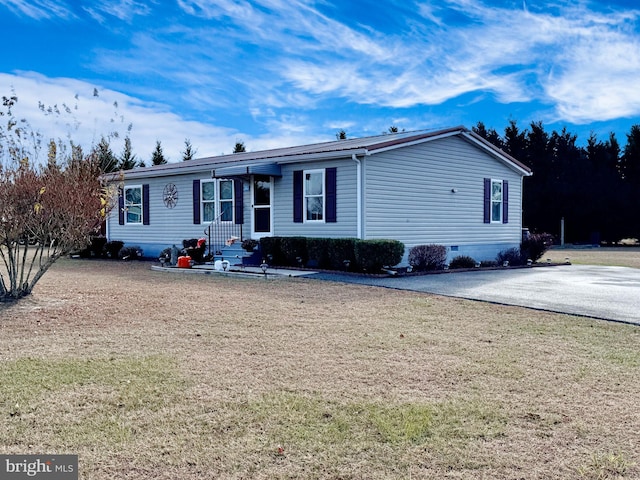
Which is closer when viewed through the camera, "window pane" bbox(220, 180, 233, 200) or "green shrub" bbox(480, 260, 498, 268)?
"green shrub" bbox(480, 260, 498, 268)

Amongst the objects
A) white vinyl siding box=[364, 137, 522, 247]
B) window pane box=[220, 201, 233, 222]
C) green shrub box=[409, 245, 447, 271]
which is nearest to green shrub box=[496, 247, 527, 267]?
white vinyl siding box=[364, 137, 522, 247]

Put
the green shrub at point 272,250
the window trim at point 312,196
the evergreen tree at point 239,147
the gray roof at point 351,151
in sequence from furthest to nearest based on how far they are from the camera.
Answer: the evergreen tree at point 239,147 → the green shrub at point 272,250 → the window trim at point 312,196 → the gray roof at point 351,151

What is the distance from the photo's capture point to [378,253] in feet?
37.7

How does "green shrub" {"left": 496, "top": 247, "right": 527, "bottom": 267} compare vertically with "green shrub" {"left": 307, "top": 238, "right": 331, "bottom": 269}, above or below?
below

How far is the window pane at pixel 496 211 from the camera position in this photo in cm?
1677

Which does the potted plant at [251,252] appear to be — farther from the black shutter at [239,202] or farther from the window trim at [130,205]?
the window trim at [130,205]

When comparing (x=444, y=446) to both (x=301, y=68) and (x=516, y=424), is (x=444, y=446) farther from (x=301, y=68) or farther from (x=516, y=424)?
(x=301, y=68)

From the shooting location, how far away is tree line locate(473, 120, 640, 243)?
1148 inches

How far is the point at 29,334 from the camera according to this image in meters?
5.86

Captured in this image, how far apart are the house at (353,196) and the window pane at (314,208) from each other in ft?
0.09

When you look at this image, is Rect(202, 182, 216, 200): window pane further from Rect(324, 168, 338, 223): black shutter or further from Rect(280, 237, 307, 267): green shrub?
Rect(324, 168, 338, 223): black shutter

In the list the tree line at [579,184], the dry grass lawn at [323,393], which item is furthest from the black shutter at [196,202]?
the tree line at [579,184]

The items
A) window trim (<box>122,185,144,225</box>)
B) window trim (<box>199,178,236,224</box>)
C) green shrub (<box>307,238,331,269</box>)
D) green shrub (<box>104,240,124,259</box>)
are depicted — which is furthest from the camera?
window trim (<box>122,185,144,225</box>)
